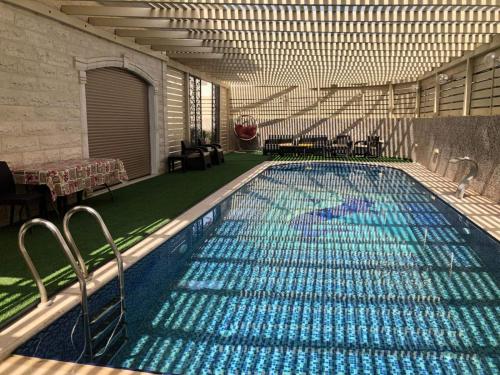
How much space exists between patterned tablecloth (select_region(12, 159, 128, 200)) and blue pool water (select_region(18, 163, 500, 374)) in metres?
1.85

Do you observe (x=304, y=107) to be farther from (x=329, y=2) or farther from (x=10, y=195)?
(x=10, y=195)

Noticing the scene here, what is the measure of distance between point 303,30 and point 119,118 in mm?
4526

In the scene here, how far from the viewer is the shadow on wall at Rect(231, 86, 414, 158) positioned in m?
21.2

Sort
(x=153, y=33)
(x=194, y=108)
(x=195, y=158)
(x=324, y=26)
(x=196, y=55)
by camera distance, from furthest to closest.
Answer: (x=194, y=108) → (x=195, y=158) → (x=196, y=55) → (x=153, y=33) → (x=324, y=26)

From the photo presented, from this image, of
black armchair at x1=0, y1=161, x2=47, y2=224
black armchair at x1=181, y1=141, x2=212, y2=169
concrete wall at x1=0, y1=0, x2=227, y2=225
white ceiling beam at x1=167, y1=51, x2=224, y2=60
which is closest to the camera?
black armchair at x1=0, y1=161, x2=47, y2=224

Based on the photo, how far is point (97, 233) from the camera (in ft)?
19.0

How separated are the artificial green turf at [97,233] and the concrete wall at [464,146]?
5.35m

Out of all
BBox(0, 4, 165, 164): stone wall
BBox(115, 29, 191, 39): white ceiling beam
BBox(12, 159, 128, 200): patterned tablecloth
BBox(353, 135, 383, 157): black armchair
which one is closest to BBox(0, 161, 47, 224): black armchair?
BBox(12, 159, 128, 200): patterned tablecloth

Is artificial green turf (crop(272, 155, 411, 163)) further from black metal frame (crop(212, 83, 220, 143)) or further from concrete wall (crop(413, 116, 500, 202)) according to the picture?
black metal frame (crop(212, 83, 220, 143))

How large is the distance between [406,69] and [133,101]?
933 cm

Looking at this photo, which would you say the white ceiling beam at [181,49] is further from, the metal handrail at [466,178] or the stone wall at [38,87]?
the metal handrail at [466,178]

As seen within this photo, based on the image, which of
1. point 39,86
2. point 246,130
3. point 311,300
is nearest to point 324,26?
point 39,86

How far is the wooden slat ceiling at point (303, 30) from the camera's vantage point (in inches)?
→ 301

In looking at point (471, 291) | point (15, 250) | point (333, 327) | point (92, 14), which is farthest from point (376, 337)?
point (92, 14)
